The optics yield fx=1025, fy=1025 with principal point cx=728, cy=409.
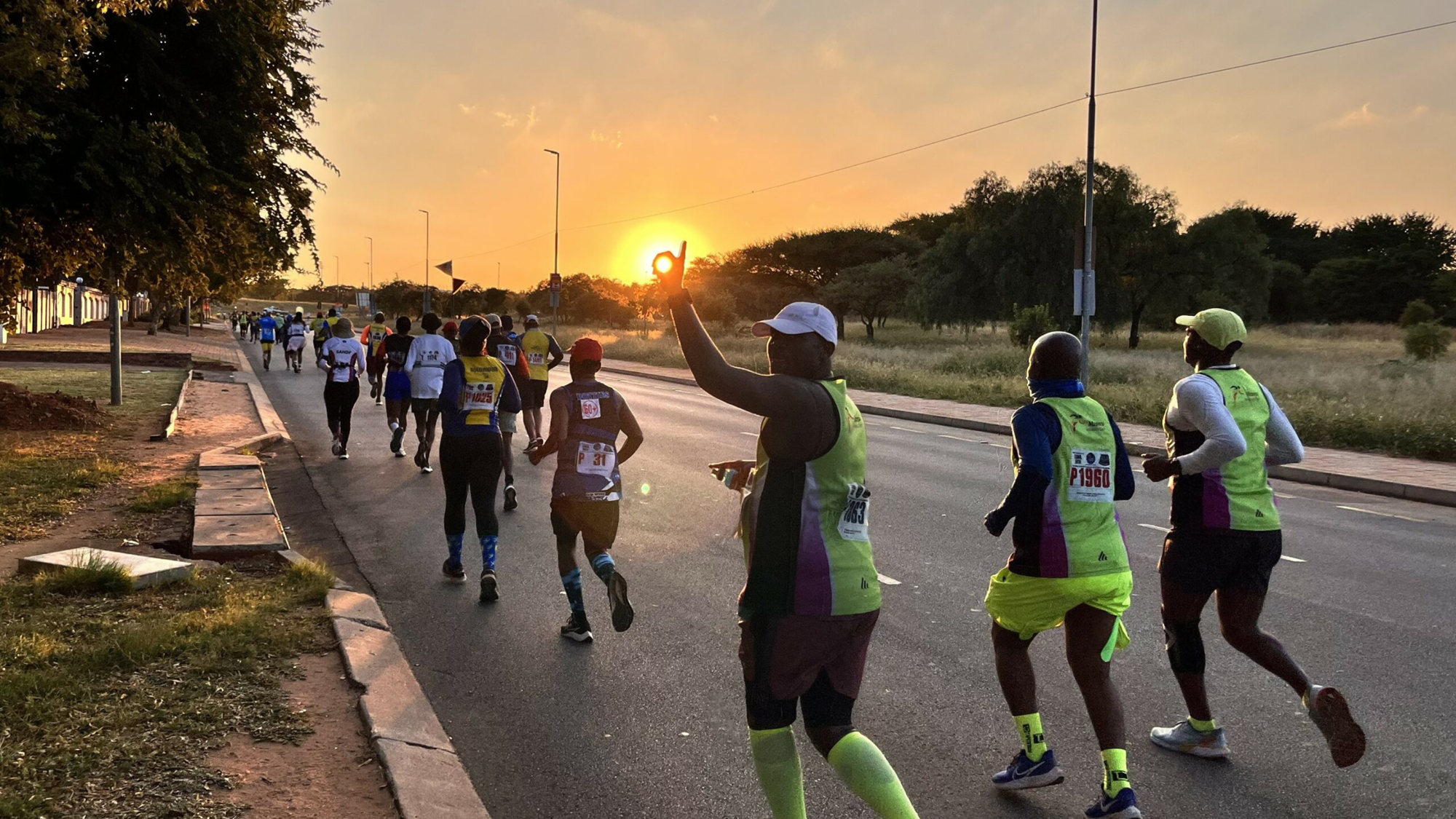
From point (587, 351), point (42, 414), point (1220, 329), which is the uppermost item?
point (1220, 329)

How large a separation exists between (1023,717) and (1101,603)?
56 centimetres

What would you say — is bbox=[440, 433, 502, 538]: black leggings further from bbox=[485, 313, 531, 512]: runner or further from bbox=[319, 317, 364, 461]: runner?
bbox=[319, 317, 364, 461]: runner

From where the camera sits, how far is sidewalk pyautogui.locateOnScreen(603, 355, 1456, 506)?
11.9 metres

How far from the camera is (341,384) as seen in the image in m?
12.4

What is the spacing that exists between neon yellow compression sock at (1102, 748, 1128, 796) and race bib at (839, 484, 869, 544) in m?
1.38

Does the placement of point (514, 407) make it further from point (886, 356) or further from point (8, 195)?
point (886, 356)

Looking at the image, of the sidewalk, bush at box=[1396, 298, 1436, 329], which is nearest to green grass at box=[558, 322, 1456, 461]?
the sidewalk

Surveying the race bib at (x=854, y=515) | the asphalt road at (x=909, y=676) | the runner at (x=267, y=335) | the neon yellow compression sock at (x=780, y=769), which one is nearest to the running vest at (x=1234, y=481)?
the asphalt road at (x=909, y=676)

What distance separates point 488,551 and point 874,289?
63.0m

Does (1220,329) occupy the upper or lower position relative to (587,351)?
upper

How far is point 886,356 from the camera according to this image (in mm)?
39938

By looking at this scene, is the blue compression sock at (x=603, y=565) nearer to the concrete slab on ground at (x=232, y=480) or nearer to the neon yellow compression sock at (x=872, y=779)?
the neon yellow compression sock at (x=872, y=779)

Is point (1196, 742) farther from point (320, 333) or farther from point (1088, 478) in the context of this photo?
point (320, 333)

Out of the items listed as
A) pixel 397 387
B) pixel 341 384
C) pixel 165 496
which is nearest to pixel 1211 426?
pixel 165 496
